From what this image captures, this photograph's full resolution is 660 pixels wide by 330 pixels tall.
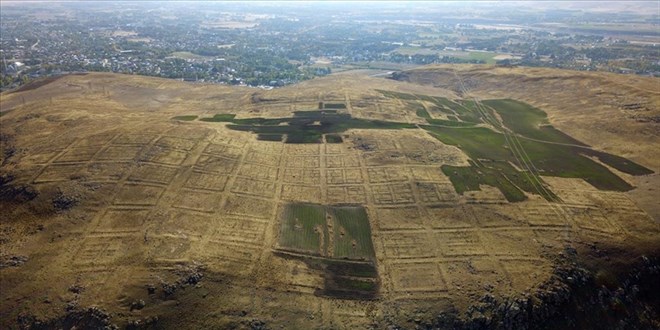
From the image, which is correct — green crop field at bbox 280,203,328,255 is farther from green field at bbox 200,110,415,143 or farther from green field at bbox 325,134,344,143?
green field at bbox 200,110,415,143

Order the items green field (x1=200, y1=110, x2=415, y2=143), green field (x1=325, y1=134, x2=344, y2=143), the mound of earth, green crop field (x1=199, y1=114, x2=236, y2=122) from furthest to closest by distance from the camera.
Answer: green crop field (x1=199, y1=114, x2=236, y2=122), green field (x1=200, y1=110, x2=415, y2=143), green field (x1=325, y1=134, x2=344, y2=143), the mound of earth

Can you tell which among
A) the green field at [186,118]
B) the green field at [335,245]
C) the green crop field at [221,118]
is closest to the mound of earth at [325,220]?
the green field at [335,245]

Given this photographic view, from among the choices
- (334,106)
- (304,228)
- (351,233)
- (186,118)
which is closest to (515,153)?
(351,233)

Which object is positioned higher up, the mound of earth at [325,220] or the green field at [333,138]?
the green field at [333,138]

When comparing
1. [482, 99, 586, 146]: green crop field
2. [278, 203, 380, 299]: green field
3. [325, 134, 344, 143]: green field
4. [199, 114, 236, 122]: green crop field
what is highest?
[482, 99, 586, 146]: green crop field

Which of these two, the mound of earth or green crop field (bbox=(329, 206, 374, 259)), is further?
green crop field (bbox=(329, 206, 374, 259))

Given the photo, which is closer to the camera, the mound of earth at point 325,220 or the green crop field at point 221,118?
the mound of earth at point 325,220

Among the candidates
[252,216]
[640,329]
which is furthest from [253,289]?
[640,329]

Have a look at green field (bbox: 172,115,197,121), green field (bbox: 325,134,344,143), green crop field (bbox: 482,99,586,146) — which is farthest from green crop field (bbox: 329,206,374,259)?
green crop field (bbox: 482,99,586,146)

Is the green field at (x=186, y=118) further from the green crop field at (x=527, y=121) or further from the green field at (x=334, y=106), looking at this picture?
the green crop field at (x=527, y=121)

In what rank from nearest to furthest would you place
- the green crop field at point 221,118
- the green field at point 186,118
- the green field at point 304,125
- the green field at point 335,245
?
the green field at point 335,245, the green field at point 304,125, the green crop field at point 221,118, the green field at point 186,118
